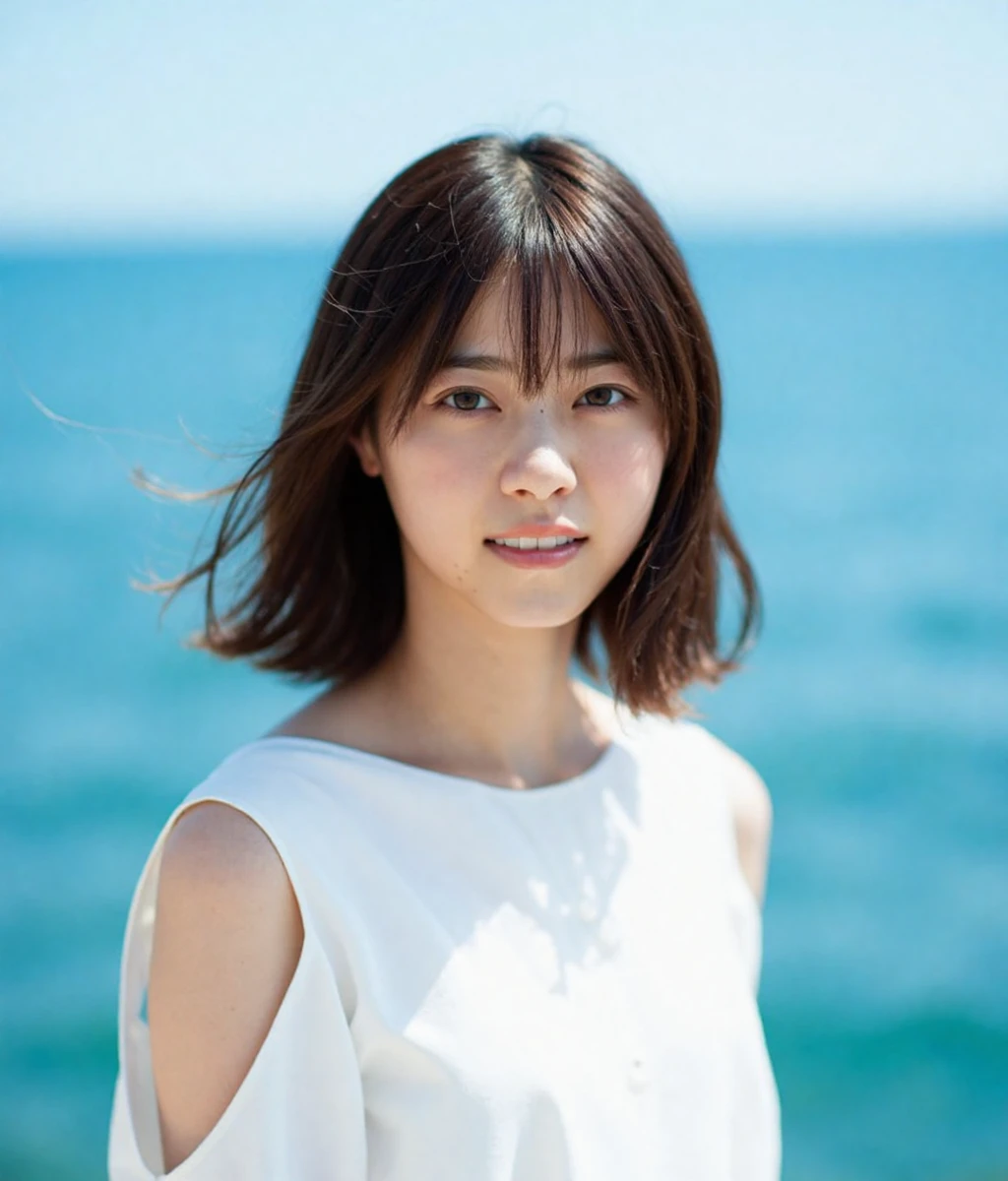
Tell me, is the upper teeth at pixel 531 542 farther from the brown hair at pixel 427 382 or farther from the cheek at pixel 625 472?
the brown hair at pixel 427 382

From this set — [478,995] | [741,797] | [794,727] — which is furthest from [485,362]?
[794,727]

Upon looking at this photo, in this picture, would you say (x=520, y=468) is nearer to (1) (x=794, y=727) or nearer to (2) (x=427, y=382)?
(2) (x=427, y=382)

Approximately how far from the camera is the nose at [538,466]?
5.84ft

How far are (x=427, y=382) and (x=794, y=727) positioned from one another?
12.0 m

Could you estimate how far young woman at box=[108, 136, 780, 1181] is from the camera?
170 centimetres

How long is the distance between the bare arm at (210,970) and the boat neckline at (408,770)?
0.55ft

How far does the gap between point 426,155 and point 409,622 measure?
2.17 ft

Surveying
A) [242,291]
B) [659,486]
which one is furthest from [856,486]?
[242,291]

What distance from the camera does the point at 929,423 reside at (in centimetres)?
2727

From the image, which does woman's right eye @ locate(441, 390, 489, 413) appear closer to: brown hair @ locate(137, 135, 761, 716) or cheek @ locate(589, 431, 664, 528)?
brown hair @ locate(137, 135, 761, 716)

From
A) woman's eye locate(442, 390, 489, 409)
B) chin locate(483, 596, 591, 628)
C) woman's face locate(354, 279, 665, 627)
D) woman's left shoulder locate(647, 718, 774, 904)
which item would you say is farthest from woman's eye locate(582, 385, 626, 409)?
woman's left shoulder locate(647, 718, 774, 904)

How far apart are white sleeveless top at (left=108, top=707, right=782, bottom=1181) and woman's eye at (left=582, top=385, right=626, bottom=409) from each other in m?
0.55

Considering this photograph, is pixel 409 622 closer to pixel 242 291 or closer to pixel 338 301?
pixel 338 301

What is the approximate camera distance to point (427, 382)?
181 centimetres
